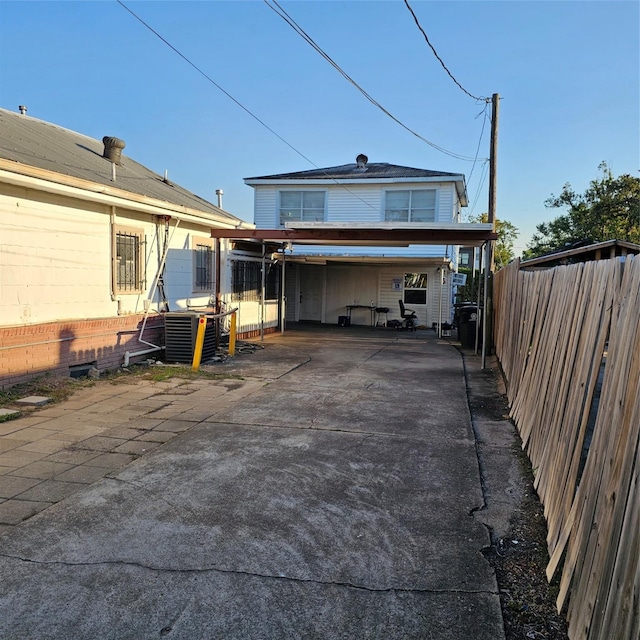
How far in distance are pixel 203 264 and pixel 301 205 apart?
26.5 feet

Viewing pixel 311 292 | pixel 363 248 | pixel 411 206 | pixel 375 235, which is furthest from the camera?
pixel 311 292

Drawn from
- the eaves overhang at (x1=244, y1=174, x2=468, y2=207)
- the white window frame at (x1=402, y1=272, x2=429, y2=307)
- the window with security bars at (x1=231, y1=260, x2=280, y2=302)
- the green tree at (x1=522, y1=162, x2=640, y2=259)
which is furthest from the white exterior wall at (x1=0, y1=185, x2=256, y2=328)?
the green tree at (x1=522, y1=162, x2=640, y2=259)

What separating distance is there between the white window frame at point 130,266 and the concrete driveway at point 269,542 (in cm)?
396

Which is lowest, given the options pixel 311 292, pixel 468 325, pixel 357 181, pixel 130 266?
pixel 468 325

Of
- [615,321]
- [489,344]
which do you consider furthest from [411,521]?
[489,344]

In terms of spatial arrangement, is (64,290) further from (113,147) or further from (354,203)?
(354,203)

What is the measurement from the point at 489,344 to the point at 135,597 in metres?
11.7

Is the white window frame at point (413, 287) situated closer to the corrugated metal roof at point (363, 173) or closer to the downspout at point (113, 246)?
the corrugated metal roof at point (363, 173)

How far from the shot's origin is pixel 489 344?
13.2 m

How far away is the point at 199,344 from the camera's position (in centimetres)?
975

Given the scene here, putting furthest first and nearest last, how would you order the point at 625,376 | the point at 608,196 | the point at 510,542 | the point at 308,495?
the point at 608,196 → the point at 308,495 → the point at 510,542 → the point at 625,376

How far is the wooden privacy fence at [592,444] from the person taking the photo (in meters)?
1.96

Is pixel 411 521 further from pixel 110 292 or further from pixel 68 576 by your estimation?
pixel 110 292

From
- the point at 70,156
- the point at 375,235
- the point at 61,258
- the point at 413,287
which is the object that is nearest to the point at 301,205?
the point at 413,287
